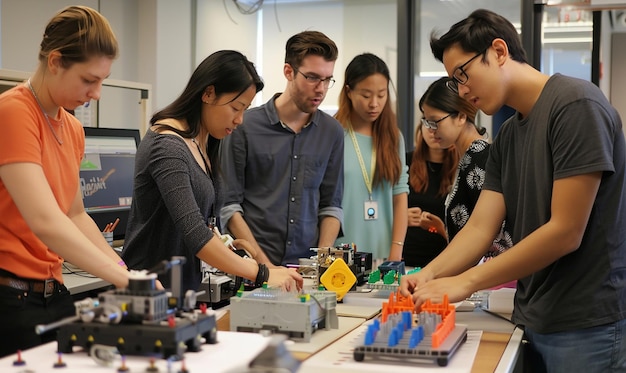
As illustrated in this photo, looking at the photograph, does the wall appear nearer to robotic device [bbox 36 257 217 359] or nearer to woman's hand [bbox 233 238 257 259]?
woman's hand [bbox 233 238 257 259]

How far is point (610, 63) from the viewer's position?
5609 mm

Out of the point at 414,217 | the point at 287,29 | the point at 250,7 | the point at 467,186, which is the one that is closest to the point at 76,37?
the point at 467,186

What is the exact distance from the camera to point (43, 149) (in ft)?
5.90

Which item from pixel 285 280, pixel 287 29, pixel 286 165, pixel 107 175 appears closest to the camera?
pixel 285 280

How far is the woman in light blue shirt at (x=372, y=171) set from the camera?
3297 mm

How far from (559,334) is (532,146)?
50 cm

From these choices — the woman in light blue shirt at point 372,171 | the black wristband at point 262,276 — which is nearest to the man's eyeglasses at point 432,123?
the woman in light blue shirt at point 372,171

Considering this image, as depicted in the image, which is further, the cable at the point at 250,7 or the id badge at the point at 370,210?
the cable at the point at 250,7

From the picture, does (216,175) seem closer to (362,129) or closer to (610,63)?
(362,129)

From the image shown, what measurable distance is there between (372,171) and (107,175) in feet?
4.51

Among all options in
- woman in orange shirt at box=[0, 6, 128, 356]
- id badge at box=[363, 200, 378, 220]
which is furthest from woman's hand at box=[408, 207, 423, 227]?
woman in orange shirt at box=[0, 6, 128, 356]

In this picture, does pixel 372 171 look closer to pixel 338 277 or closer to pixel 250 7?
pixel 338 277

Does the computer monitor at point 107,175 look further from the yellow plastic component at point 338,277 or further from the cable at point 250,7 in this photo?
the cable at point 250,7

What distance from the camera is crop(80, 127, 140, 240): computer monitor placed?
11.8 ft
